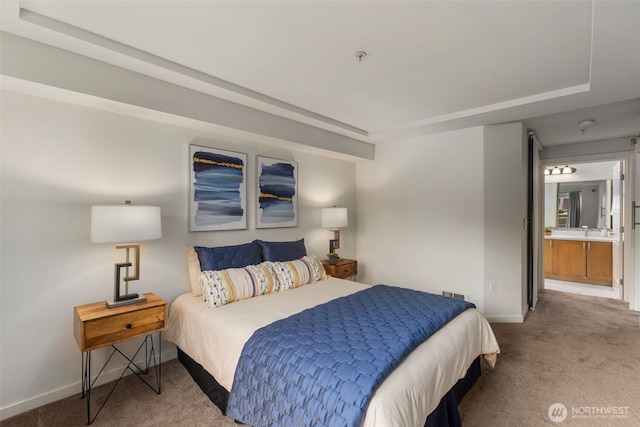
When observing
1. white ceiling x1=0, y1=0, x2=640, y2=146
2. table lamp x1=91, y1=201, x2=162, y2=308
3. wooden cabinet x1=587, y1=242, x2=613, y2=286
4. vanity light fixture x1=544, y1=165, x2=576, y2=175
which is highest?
white ceiling x1=0, y1=0, x2=640, y2=146

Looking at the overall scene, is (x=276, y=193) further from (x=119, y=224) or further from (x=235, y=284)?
(x=119, y=224)

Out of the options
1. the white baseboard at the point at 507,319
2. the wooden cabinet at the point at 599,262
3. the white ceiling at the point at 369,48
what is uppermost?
the white ceiling at the point at 369,48

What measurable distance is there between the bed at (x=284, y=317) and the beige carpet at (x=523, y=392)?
14 centimetres

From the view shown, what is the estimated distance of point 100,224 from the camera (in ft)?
6.49

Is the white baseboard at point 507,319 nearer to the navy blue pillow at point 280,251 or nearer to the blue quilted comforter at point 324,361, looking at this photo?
the blue quilted comforter at point 324,361

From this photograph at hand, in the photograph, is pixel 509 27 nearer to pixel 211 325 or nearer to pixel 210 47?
pixel 210 47

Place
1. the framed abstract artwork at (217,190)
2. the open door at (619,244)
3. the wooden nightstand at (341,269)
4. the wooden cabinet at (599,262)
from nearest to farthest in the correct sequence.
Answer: the framed abstract artwork at (217,190), the wooden nightstand at (341,269), the open door at (619,244), the wooden cabinet at (599,262)

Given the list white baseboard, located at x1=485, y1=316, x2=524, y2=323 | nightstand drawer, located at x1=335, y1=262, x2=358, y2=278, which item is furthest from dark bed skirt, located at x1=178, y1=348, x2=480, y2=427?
nightstand drawer, located at x1=335, y1=262, x2=358, y2=278

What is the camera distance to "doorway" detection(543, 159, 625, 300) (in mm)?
5000

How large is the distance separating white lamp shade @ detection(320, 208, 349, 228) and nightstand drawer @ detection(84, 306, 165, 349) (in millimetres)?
2203

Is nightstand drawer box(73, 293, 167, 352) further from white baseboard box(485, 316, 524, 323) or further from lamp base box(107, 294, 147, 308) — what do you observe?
white baseboard box(485, 316, 524, 323)

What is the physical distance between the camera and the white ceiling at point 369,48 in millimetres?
1617

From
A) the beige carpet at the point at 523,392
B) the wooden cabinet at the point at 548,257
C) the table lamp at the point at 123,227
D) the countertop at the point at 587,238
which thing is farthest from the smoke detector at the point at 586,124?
the table lamp at the point at 123,227

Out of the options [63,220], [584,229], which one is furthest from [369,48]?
[584,229]
